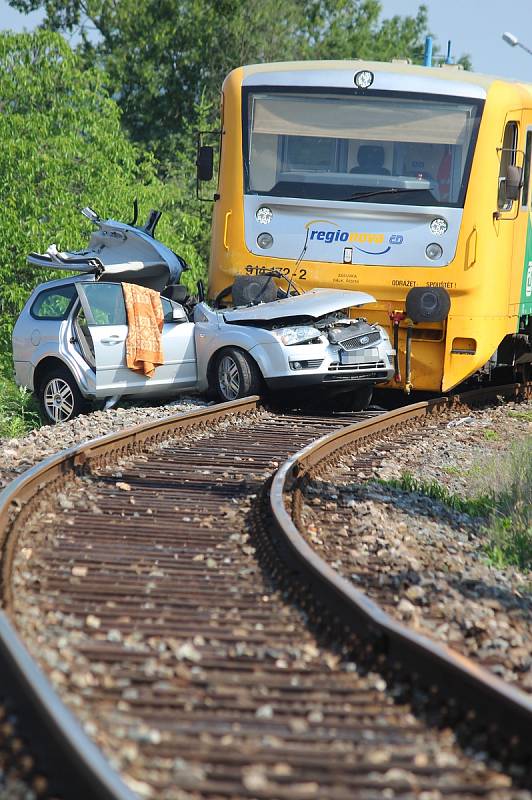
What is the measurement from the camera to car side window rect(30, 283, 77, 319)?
43.4 ft

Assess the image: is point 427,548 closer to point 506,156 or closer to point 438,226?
point 438,226

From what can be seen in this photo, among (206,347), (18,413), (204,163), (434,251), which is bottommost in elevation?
(18,413)

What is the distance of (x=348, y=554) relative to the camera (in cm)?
691

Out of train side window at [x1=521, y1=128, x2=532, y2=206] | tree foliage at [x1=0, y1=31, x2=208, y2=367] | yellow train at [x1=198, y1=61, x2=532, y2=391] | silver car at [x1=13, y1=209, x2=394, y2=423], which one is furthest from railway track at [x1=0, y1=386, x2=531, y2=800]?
tree foliage at [x1=0, y1=31, x2=208, y2=367]

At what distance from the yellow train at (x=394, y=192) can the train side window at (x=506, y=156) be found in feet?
0.06

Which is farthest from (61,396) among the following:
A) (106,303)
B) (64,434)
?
(64,434)

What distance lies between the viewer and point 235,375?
13023 millimetres

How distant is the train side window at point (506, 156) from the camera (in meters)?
13.6

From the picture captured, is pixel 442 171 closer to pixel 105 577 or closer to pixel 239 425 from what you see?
pixel 239 425

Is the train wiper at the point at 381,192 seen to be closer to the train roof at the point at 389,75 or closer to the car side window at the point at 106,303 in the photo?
the train roof at the point at 389,75

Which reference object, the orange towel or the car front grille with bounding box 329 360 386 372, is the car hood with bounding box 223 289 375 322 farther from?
the orange towel

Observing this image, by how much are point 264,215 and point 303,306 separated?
160 centimetres

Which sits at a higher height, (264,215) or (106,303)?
(264,215)

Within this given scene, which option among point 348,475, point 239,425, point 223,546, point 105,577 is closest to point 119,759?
point 105,577
